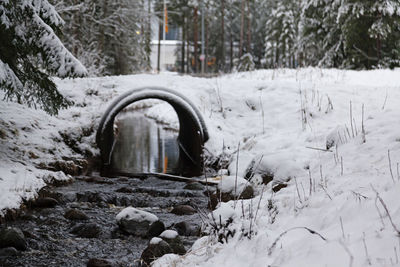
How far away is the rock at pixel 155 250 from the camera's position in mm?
4273

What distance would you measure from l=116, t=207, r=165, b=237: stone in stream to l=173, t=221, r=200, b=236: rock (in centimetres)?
20

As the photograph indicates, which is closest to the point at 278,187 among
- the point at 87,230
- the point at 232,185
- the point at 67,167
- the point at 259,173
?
the point at 232,185

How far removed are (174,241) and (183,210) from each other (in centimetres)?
140

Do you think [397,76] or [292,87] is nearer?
[292,87]

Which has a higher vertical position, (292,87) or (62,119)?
(292,87)

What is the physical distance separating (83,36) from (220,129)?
40.3 feet

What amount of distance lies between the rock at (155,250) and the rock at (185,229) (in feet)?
2.74

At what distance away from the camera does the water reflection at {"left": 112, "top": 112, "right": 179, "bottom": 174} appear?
996 centimetres

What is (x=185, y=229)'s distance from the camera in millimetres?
5285

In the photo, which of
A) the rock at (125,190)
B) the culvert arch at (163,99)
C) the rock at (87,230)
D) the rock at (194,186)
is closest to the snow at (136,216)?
the rock at (87,230)

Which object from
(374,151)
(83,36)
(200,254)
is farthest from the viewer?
(83,36)

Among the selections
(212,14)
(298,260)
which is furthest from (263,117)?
(212,14)

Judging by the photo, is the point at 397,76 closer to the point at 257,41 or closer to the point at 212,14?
the point at 212,14

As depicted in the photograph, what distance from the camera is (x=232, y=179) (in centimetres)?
576
